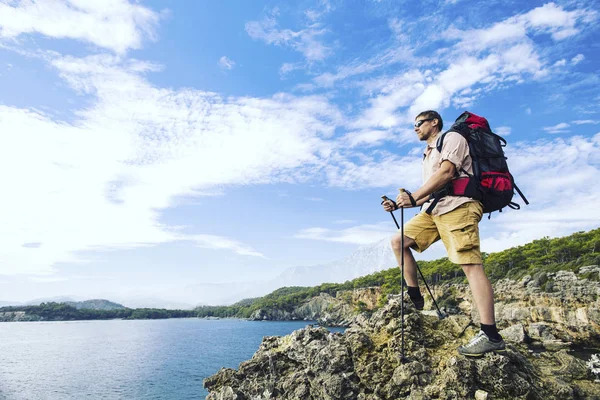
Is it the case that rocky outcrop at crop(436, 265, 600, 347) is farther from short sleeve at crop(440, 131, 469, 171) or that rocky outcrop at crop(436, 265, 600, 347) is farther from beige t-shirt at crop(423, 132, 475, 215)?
short sleeve at crop(440, 131, 469, 171)

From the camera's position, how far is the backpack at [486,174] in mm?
4676

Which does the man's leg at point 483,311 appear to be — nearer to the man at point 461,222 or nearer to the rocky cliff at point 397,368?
the man at point 461,222

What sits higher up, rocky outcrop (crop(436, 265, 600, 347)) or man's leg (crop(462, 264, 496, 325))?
man's leg (crop(462, 264, 496, 325))

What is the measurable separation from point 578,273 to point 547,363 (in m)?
55.0

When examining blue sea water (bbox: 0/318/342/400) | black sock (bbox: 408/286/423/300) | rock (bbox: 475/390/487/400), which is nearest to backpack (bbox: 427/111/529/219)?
black sock (bbox: 408/286/423/300)

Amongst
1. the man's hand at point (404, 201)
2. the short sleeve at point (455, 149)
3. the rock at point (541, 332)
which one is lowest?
the rock at point (541, 332)

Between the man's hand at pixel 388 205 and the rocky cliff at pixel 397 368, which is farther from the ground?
the man's hand at pixel 388 205

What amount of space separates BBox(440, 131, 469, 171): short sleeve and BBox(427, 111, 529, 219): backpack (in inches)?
3.6

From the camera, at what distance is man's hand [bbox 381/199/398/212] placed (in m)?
5.17

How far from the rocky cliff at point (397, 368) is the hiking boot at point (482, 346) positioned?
0.33 ft

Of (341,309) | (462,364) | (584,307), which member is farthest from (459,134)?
(341,309)

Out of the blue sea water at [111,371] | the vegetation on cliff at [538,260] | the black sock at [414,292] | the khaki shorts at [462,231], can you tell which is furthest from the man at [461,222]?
the vegetation on cliff at [538,260]

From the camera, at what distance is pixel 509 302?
51.1m

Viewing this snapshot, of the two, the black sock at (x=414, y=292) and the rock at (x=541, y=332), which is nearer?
the black sock at (x=414, y=292)
